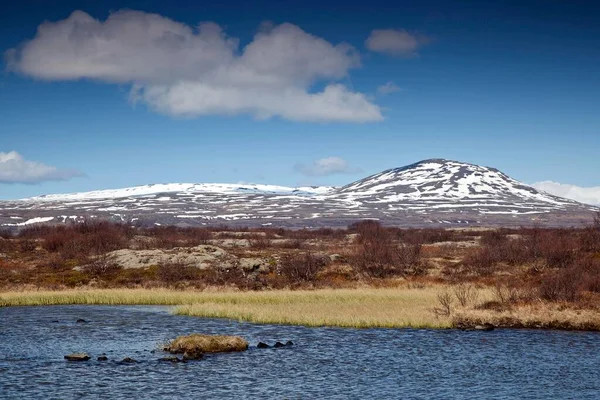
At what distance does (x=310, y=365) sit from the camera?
3244 centimetres

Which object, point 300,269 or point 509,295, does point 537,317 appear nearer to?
point 509,295

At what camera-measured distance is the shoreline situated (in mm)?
43562

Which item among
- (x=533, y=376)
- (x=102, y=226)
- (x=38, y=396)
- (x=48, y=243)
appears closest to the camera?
(x=38, y=396)

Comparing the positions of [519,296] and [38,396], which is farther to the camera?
[519,296]

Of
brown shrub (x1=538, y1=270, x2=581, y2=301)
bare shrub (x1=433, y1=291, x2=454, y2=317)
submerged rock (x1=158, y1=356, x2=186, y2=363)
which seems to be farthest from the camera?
brown shrub (x1=538, y1=270, x2=581, y2=301)

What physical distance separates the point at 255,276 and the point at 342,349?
3709 cm

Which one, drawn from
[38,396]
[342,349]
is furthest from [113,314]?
[38,396]

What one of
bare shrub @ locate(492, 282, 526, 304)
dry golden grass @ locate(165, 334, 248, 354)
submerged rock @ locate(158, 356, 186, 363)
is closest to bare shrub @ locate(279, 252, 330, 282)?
bare shrub @ locate(492, 282, 526, 304)

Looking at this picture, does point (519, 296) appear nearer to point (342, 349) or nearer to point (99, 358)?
point (342, 349)

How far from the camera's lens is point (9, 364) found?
31891mm

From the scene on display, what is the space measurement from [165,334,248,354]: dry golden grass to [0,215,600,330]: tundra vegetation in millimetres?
9778

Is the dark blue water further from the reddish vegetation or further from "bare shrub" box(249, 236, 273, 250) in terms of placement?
"bare shrub" box(249, 236, 273, 250)

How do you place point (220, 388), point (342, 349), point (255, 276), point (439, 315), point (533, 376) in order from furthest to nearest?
1. point (255, 276)
2. point (439, 315)
3. point (342, 349)
4. point (533, 376)
5. point (220, 388)

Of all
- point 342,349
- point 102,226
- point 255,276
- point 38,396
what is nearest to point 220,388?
point 38,396
